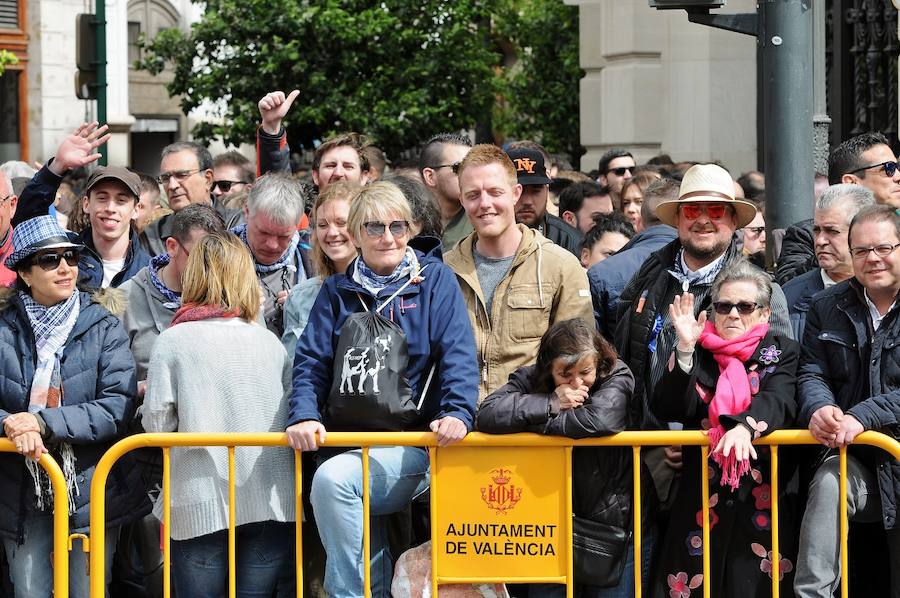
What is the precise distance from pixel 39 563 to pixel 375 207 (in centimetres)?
193

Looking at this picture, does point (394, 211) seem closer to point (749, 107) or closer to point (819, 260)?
point (819, 260)

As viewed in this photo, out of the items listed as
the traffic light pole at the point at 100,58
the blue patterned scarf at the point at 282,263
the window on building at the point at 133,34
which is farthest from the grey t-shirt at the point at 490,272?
the window on building at the point at 133,34

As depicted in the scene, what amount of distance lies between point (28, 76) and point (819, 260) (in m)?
21.8

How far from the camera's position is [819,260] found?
6406mm

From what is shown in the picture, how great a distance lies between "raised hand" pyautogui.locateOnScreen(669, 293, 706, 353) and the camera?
17.7 feet

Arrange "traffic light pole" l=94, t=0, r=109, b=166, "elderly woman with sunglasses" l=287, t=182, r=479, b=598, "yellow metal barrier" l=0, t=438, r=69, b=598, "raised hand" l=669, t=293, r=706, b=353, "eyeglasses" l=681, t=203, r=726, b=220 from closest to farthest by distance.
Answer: "raised hand" l=669, t=293, r=706, b=353 → "elderly woman with sunglasses" l=287, t=182, r=479, b=598 → "yellow metal barrier" l=0, t=438, r=69, b=598 → "eyeglasses" l=681, t=203, r=726, b=220 → "traffic light pole" l=94, t=0, r=109, b=166

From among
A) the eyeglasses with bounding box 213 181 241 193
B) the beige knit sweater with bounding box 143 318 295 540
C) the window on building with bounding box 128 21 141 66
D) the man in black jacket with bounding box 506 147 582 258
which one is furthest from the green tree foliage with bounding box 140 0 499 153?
the window on building with bounding box 128 21 141 66

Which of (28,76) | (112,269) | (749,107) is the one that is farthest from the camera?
(28,76)

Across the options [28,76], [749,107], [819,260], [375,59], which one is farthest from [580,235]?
[28,76]

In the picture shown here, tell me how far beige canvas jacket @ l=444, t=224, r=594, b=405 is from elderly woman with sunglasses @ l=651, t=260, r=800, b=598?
0.67m

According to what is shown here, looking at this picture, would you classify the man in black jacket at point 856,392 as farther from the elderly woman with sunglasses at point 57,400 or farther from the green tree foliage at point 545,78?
the green tree foliage at point 545,78

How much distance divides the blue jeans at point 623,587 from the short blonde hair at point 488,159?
1.63 m

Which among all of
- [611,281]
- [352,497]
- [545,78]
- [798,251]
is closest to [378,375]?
[352,497]

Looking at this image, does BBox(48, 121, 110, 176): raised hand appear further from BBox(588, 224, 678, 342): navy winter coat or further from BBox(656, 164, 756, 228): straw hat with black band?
BBox(656, 164, 756, 228): straw hat with black band
